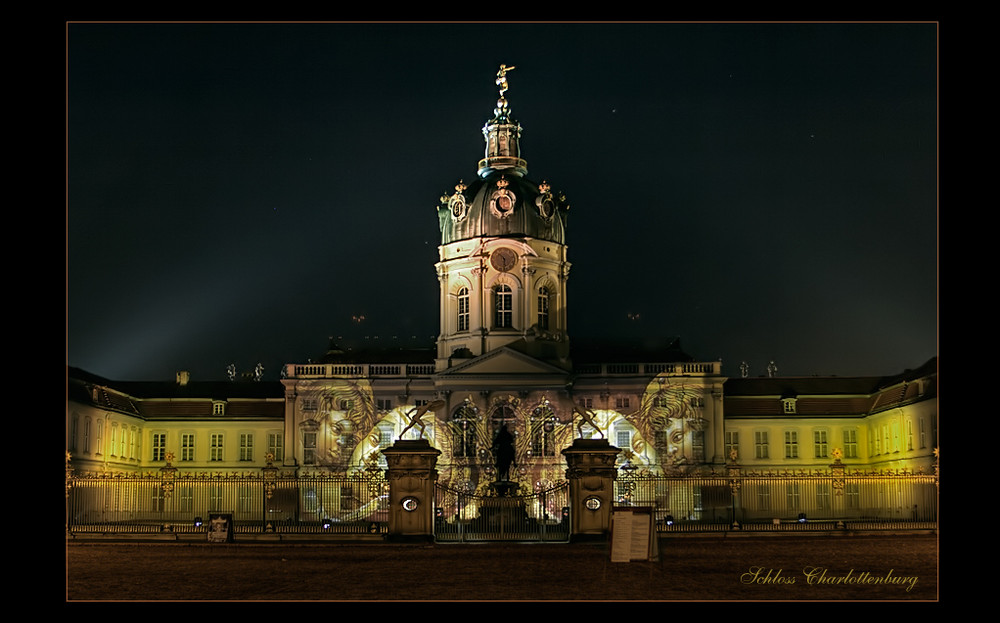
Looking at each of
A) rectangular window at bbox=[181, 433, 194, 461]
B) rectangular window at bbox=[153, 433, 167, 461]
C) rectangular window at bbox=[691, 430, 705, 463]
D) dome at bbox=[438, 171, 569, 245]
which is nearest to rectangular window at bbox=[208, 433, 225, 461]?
rectangular window at bbox=[181, 433, 194, 461]

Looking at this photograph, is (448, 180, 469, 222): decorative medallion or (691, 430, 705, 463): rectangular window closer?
(691, 430, 705, 463): rectangular window

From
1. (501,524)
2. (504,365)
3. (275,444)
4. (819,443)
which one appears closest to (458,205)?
(504,365)

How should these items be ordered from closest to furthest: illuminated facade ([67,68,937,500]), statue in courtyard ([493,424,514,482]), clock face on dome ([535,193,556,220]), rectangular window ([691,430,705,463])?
statue in courtyard ([493,424,514,482]), illuminated facade ([67,68,937,500]), rectangular window ([691,430,705,463]), clock face on dome ([535,193,556,220])

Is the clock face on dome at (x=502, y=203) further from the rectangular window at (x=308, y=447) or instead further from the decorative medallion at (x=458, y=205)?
the rectangular window at (x=308, y=447)

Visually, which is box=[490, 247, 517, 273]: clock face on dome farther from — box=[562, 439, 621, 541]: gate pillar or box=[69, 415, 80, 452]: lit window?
box=[562, 439, 621, 541]: gate pillar

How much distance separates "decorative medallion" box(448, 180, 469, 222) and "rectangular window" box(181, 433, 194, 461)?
1740 centimetres

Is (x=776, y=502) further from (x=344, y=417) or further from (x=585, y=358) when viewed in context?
(x=344, y=417)

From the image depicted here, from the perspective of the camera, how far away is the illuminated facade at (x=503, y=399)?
219 ft

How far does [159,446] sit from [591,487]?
4541 centimetres

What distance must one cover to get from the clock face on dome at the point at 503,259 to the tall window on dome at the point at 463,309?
2326 millimetres

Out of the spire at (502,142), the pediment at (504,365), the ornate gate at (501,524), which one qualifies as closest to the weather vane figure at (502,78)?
the spire at (502,142)

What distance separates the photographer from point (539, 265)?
7131 centimetres

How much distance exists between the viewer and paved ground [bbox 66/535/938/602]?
869 inches

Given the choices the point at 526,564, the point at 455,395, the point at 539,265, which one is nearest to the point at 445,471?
the point at 455,395
